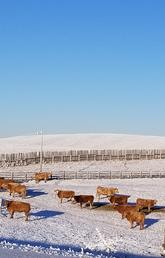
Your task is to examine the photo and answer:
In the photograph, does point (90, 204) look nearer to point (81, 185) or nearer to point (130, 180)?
point (81, 185)

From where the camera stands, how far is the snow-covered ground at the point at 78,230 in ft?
55.9

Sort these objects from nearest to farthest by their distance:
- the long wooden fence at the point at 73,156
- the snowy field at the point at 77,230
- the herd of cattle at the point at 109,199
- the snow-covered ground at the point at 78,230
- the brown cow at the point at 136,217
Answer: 1. the snowy field at the point at 77,230
2. the snow-covered ground at the point at 78,230
3. the brown cow at the point at 136,217
4. the herd of cattle at the point at 109,199
5. the long wooden fence at the point at 73,156

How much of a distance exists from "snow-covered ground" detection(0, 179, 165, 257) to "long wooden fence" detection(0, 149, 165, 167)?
24.0m

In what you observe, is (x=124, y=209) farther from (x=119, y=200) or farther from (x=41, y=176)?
(x=41, y=176)

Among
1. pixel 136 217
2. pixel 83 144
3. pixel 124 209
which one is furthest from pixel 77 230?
pixel 83 144

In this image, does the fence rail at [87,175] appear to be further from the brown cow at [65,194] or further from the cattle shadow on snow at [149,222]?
the cattle shadow on snow at [149,222]

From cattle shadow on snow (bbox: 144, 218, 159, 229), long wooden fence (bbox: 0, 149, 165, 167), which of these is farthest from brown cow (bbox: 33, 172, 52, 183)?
long wooden fence (bbox: 0, 149, 165, 167)

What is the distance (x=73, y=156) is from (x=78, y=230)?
37621 millimetres

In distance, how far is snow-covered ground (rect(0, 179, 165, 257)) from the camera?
17.0 meters

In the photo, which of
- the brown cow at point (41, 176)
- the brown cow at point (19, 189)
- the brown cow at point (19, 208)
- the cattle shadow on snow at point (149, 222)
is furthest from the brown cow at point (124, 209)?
the brown cow at point (41, 176)

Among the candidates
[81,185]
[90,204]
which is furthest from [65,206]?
[81,185]

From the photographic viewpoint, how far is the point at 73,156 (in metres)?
59.0

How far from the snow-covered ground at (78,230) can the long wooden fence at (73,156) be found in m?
24.0

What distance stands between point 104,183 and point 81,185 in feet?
6.86
